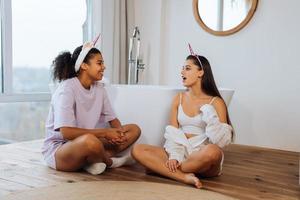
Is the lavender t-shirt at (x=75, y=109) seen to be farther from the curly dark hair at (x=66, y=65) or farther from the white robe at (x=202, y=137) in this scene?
the white robe at (x=202, y=137)

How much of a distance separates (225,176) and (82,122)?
0.98m

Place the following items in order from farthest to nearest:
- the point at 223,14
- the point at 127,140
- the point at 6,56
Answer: the point at 223,14
the point at 6,56
the point at 127,140

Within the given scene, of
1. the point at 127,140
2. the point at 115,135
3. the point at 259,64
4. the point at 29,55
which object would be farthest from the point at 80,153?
the point at 259,64

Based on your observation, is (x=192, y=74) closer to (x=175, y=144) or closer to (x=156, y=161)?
(x=175, y=144)

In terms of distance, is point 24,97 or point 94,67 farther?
point 24,97

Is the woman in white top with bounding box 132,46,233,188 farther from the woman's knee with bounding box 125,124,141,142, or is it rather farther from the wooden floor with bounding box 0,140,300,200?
the woman's knee with bounding box 125,124,141,142

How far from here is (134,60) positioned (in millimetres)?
3977

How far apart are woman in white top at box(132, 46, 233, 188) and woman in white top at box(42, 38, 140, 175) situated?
0.22 meters

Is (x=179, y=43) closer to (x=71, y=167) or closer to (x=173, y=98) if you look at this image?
(x=173, y=98)

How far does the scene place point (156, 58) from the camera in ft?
13.0

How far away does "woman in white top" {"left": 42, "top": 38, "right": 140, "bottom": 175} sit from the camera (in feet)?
6.98

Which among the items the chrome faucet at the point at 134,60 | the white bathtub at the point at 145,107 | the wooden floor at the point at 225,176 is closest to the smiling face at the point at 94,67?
the white bathtub at the point at 145,107

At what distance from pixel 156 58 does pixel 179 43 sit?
1.03ft

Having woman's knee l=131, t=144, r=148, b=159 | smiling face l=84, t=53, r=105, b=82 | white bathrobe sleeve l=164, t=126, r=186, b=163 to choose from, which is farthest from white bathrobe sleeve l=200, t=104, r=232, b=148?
smiling face l=84, t=53, r=105, b=82
